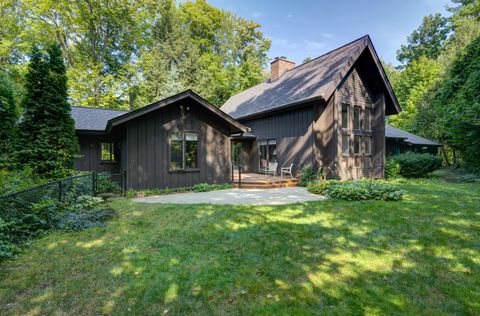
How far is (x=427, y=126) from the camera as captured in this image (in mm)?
22500

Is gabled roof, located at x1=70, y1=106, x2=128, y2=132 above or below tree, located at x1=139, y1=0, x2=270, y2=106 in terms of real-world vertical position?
below

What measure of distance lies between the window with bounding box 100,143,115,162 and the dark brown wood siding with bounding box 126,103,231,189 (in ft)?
15.1

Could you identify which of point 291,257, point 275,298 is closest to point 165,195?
point 291,257

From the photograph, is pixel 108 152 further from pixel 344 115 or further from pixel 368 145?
pixel 368 145

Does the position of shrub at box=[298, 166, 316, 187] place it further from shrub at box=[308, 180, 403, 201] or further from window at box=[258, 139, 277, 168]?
shrub at box=[308, 180, 403, 201]

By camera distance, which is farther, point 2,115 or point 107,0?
point 107,0

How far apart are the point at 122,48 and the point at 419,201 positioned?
90.3 ft

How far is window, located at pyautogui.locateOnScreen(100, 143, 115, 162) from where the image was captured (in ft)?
40.5

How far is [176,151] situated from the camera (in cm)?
962

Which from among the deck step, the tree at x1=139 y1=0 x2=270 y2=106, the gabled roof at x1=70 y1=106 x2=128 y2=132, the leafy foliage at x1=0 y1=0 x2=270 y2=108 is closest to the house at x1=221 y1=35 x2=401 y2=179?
the deck step

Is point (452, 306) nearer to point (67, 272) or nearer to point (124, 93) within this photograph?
point (67, 272)

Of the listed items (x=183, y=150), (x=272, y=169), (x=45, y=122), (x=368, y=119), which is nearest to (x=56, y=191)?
(x=45, y=122)

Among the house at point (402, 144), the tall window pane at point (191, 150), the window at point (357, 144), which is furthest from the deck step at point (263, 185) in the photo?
the house at point (402, 144)

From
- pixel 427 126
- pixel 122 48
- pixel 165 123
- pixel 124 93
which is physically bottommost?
pixel 165 123
